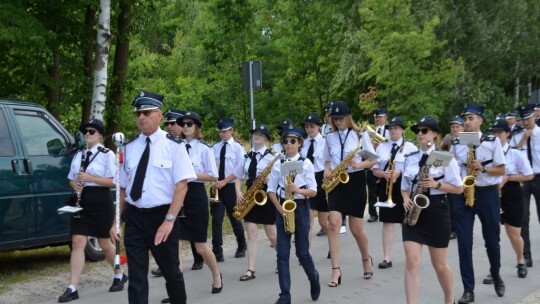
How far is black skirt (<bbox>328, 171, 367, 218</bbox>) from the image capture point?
9.14 metres

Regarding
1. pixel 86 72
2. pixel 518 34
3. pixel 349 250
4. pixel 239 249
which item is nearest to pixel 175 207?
pixel 239 249

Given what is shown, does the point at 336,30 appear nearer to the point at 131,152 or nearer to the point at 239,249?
the point at 239,249

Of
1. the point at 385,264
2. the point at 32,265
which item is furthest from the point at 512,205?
the point at 32,265

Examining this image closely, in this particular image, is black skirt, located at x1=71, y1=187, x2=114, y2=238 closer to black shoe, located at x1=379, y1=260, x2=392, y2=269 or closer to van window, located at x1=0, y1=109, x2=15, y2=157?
van window, located at x1=0, y1=109, x2=15, y2=157

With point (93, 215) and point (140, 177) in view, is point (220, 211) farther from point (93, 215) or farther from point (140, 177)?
point (140, 177)

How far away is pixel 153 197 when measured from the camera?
6.11m

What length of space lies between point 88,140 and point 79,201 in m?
0.68

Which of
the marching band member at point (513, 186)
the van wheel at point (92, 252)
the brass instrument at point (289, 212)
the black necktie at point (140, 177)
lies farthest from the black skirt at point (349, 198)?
the black necktie at point (140, 177)

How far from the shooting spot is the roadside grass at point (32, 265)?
371 inches

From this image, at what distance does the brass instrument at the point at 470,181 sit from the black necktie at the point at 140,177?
11.8ft

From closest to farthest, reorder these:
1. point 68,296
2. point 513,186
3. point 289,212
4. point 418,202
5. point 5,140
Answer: point 418,202
point 289,212
point 68,296
point 5,140
point 513,186

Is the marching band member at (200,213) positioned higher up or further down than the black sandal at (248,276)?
higher up

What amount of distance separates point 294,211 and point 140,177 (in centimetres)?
228

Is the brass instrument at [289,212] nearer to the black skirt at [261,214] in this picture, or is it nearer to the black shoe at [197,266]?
the black skirt at [261,214]
